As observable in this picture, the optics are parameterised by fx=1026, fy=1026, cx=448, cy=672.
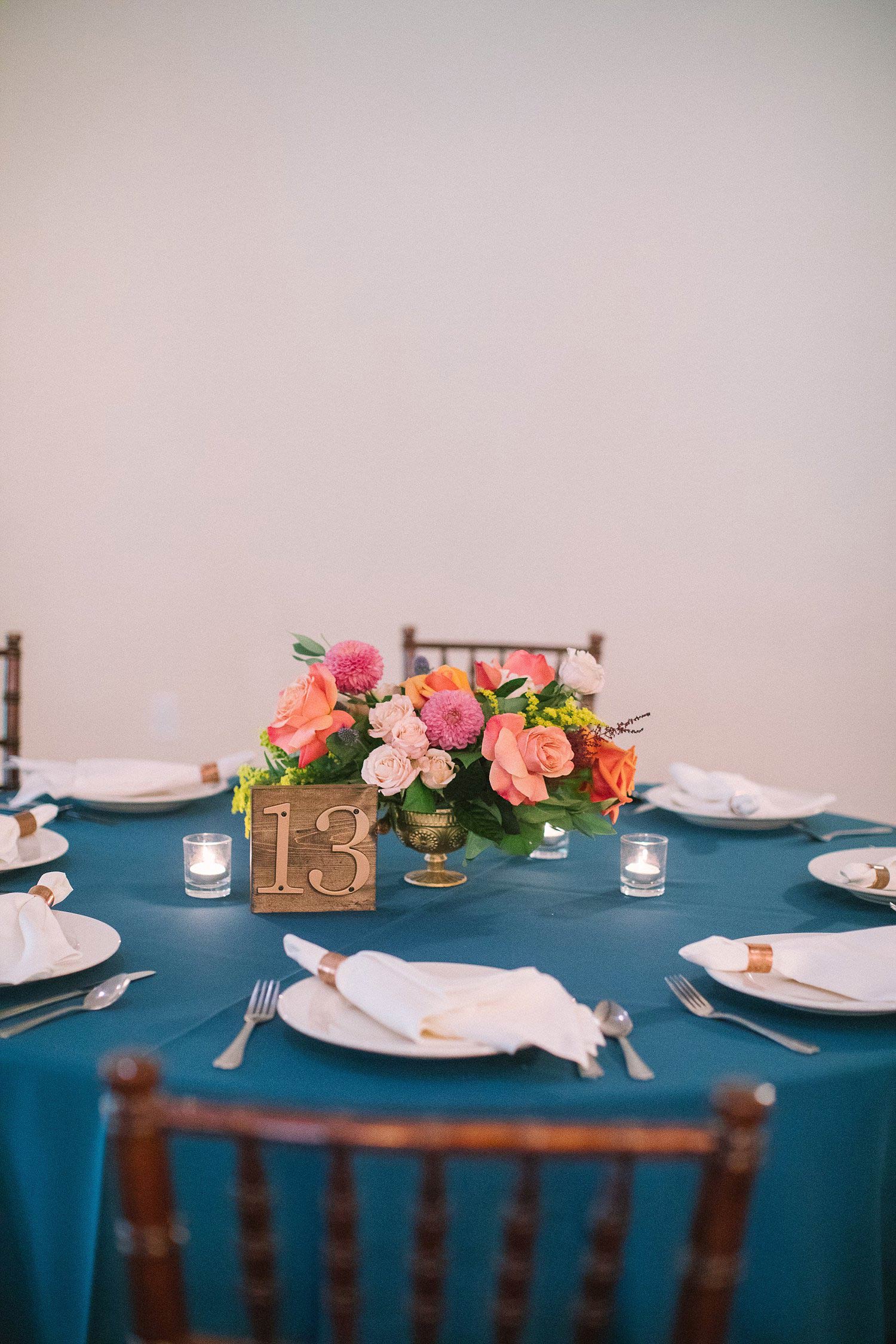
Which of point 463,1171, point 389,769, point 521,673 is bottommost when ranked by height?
point 463,1171

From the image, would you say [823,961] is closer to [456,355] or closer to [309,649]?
[309,649]

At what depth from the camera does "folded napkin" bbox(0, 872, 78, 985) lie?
0.94 meters

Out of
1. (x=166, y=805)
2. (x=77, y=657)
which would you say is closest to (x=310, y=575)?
(x=77, y=657)

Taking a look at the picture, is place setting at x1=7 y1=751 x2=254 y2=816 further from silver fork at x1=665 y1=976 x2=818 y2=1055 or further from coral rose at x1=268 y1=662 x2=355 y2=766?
silver fork at x1=665 y1=976 x2=818 y2=1055

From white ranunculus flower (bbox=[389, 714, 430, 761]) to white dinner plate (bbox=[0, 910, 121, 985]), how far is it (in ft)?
1.21

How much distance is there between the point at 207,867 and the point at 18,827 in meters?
0.33

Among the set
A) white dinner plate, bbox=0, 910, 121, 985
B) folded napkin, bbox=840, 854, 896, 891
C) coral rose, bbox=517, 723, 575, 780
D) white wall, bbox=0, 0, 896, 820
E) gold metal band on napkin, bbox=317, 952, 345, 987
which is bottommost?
white dinner plate, bbox=0, 910, 121, 985

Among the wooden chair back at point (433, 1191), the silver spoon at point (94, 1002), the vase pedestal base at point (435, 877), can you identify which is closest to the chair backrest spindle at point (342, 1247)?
the wooden chair back at point (433, 1191)

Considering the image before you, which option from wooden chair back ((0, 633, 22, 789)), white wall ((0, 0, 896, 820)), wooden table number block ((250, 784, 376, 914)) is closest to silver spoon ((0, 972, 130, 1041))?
wooden table number block ((250, 784, 376, 914))

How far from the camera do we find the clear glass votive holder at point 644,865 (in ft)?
4.31

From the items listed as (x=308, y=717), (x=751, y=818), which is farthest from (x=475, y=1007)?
(x=751, y=818)

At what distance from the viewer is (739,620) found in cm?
326

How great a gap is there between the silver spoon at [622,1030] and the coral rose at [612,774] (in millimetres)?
302

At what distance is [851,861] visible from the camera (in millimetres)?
1432
